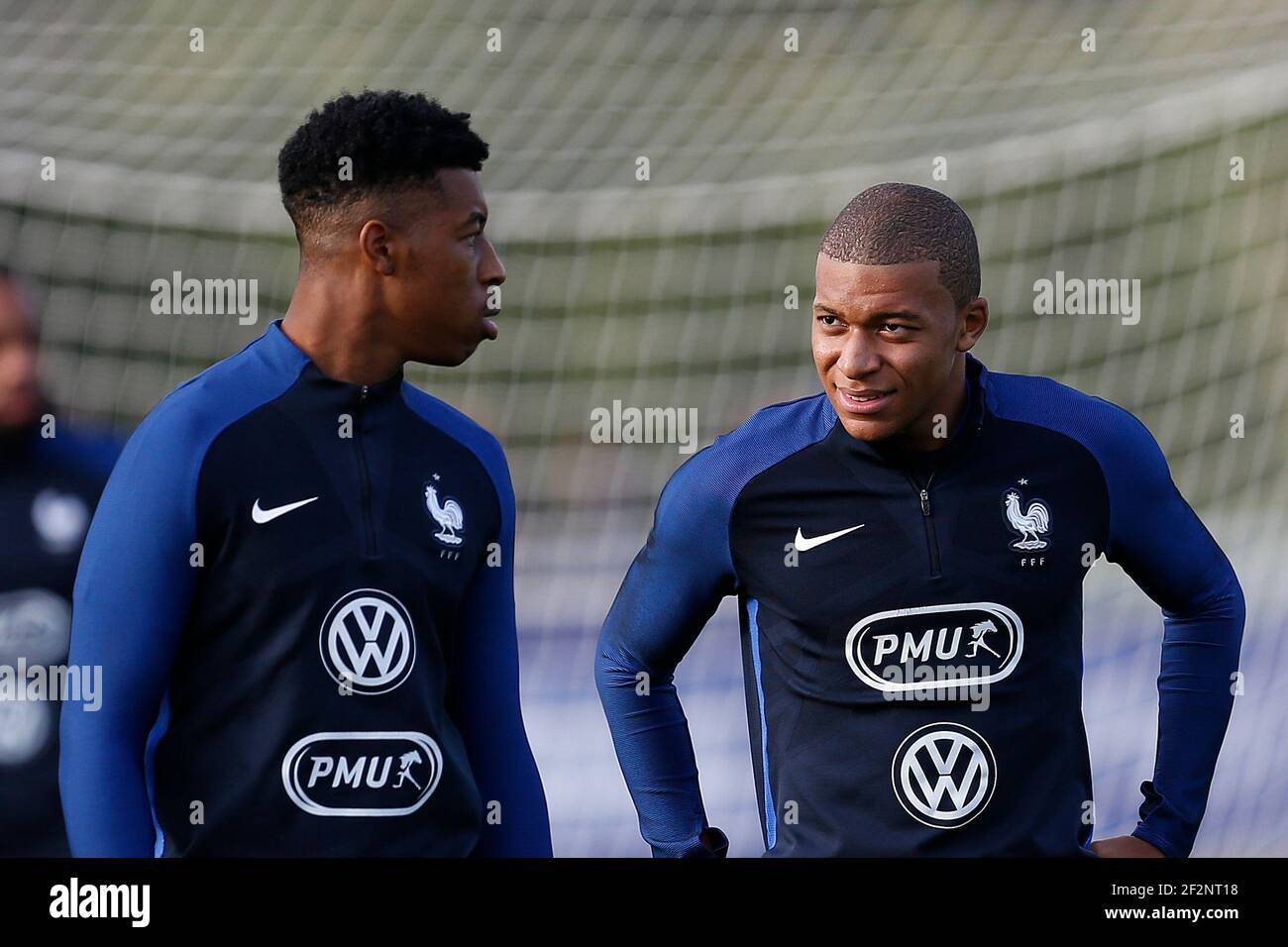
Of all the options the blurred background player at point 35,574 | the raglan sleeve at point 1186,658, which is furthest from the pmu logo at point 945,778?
the blurred background player at point 35,574

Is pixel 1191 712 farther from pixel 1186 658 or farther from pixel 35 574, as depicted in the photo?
pixel 35 574

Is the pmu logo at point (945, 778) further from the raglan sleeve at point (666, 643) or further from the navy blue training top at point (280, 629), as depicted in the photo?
the navy blue training top at point (280, 629)

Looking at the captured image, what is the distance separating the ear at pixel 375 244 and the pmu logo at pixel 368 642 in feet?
1.61

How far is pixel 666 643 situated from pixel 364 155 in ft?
2.98

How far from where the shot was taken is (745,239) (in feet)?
13.7

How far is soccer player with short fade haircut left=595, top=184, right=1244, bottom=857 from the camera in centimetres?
245

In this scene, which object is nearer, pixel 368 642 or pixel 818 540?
pixel 368 642

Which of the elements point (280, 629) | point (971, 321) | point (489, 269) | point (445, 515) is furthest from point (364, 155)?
point (971, 321)

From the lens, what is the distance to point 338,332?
244 cm

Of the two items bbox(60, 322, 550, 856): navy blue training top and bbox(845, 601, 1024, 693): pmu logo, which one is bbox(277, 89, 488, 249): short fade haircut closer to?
bbox(60, 322, 550, 856): navy blue training top

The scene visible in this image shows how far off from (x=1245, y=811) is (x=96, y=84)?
308 cm

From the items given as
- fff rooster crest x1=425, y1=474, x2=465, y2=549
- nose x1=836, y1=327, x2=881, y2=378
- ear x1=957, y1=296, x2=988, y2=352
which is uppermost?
ear x1=957, y1=296, x2=988, y2=352

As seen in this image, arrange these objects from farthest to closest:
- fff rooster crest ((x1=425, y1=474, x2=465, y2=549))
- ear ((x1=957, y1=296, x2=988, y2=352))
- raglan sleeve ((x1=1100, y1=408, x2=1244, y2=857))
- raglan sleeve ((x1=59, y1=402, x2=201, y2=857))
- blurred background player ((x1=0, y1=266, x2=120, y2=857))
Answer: blurred background player ((x1=0, y1=266, x2=120, y2=857)), raglan sleeve ((x1=1100, y1=408, x2=1244, y2=857)), ear ((x1=957, y1=296, x2=988, y2=352)), fff rooster crest ((x1=425, y1=474, x2=465, y2=549)), raglan sleeve ((x1=59, y1=402, x2=201, y2=857))

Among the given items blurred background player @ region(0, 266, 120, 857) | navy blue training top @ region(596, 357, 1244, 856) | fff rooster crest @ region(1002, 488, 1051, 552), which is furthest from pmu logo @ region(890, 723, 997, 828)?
blurred background player @ region(0, 266, 120, 857)
